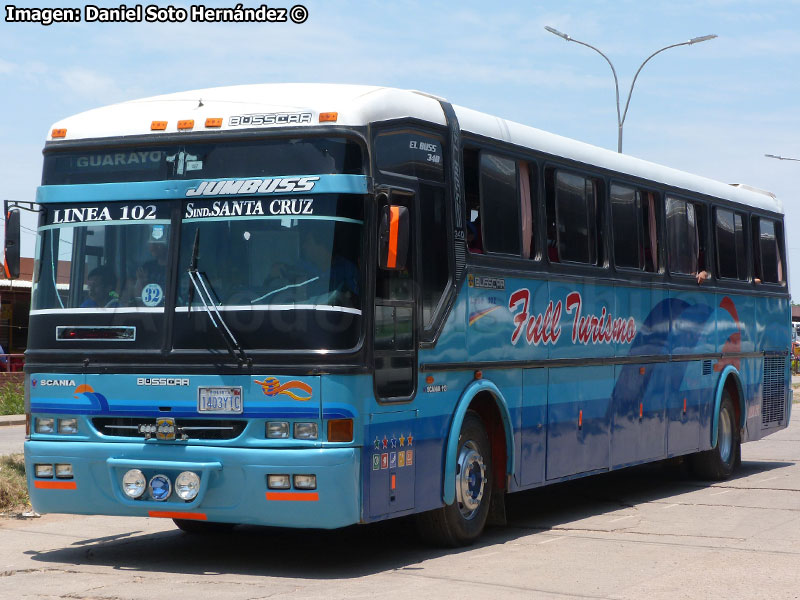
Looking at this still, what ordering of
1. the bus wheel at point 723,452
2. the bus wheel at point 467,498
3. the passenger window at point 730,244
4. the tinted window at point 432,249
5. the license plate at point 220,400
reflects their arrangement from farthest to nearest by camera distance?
the passenger window at point 730,244, the bus wheel at point 723,452, the bus wheel at point 467,498, the tinted window at point 432,249, the license plate at point 220,400

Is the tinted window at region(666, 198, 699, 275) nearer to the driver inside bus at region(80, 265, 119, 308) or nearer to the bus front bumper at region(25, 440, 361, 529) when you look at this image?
the bus front bumper at region(25, 440, 361, 529)

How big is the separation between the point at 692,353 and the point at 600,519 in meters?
A: 3.66

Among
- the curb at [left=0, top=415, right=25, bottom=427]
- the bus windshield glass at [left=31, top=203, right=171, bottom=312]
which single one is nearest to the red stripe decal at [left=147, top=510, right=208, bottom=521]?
the bus windshield glass at [left=31, top=203, right=171, bottom=312]

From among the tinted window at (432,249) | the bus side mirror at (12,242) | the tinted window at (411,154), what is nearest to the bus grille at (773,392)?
the tinted window at (432,249)

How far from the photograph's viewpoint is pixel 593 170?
12.6 meters

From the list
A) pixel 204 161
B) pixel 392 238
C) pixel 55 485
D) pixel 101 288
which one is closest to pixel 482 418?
pixel 392 238

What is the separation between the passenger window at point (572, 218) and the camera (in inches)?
458

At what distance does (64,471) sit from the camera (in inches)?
354

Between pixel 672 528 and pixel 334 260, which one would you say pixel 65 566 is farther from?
pixel 672 528

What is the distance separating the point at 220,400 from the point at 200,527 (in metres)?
2.47

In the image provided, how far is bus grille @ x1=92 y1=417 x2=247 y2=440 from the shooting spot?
858 cm

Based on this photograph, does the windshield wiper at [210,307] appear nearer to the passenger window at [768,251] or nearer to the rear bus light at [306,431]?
the rear bus light at [306,431]

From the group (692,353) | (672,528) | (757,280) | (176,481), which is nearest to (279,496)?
(176,481)

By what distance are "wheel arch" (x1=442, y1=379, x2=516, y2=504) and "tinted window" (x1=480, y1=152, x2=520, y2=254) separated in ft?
3.85
